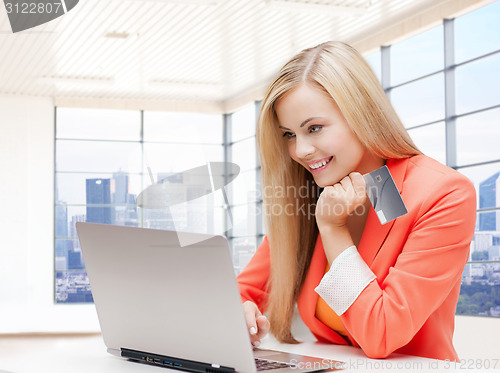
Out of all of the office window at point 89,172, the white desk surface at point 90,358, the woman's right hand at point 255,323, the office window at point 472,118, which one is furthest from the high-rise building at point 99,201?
the woman's right hand at point 255,323

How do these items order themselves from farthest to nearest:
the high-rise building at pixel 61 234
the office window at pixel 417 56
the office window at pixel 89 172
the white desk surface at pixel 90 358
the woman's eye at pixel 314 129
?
1. the high-rise building at pixel 61 234
2. the office window at pixel 89 172
3. the office window at pixel 417 56
4. the woman's eye at pixel 314 129
5. the white desk surface at pixel 90 358

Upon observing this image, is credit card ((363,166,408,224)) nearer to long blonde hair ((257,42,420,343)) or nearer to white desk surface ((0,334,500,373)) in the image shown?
long blonde hair ((257,42,420,343))

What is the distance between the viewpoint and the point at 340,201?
1507 mm

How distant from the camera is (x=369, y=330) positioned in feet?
4.48

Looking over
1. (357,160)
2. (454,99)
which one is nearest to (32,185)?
(454,99)

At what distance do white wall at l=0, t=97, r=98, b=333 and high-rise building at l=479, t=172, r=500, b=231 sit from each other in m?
8.69

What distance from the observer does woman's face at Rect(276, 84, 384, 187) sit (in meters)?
1.57

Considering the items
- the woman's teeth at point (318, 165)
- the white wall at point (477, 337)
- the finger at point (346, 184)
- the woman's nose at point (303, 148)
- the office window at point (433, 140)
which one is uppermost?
the office window at point (433, 140)

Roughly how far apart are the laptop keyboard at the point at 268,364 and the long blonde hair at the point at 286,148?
0.39m

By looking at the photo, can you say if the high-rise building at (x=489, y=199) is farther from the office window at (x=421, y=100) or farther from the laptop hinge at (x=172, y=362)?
the laptop hinge at (x=172, y=362)

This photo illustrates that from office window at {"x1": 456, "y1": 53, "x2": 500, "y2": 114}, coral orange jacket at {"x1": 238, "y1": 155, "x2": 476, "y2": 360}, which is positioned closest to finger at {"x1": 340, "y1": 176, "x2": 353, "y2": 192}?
coral orange jacket at {"x1": 238, "y1": 155, "x2": 476, "y2": 360}

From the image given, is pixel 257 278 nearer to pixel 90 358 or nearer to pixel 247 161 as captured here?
pixel 90 358

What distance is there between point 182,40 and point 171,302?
344 inches

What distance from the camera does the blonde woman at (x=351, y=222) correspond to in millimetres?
1394
